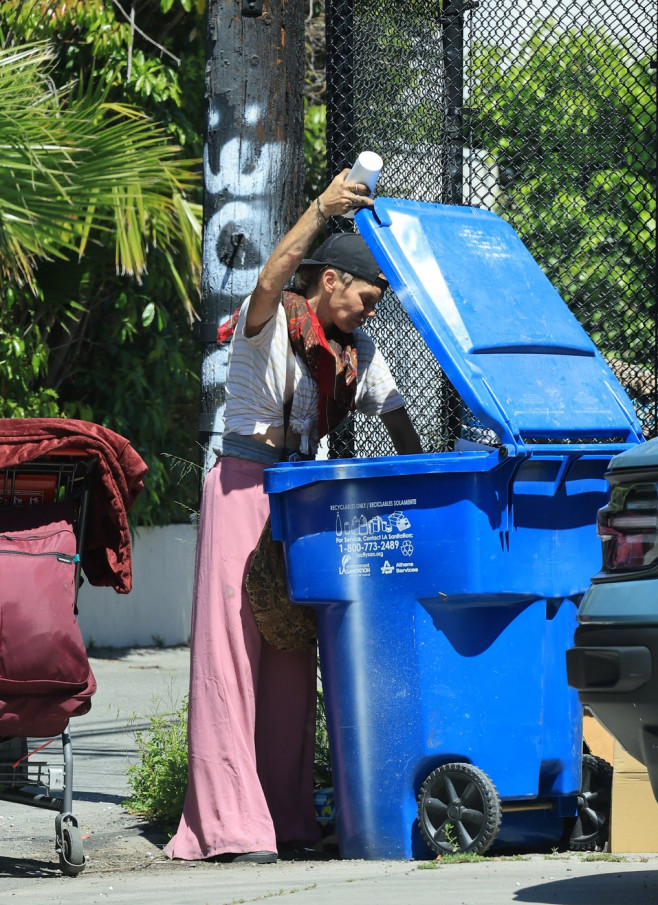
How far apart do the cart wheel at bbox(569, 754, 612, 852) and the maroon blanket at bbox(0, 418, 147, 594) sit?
5.34 feet

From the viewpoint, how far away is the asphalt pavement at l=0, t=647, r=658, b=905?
3723 millimetres

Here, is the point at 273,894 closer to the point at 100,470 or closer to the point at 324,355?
the point at 100,470

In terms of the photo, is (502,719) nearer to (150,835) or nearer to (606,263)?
(150,835)

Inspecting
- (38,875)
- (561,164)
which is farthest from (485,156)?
(38,875)

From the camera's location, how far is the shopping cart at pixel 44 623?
14.2ft

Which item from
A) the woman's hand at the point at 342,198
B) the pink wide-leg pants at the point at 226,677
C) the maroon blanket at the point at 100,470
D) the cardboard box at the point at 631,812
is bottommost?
the cardboard box at the point at 631,812

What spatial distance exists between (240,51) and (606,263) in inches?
73.7

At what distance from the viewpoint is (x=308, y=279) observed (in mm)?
4723

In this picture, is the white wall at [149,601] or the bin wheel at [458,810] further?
the white wall at [149,601]

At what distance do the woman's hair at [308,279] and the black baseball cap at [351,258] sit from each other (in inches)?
0.7

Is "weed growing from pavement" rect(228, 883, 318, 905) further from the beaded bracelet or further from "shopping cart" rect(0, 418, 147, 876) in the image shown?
the beaded bracelet

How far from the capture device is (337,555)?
170 inches

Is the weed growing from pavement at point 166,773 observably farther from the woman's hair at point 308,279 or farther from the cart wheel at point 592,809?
the woman's hair at point 308,279

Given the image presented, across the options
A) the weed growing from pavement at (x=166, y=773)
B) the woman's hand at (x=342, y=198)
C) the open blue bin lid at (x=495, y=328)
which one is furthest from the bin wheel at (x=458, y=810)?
the woman's hand at (x=342, y=198)
